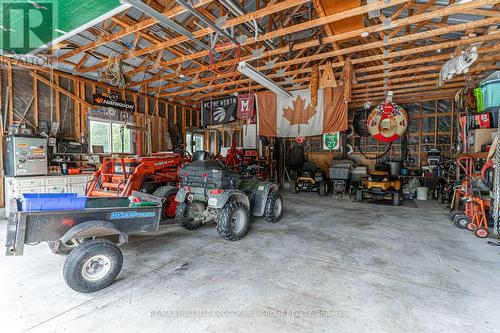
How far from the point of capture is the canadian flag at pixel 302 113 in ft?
18.5

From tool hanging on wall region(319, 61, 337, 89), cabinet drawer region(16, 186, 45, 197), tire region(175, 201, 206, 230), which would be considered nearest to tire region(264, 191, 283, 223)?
tire region(175, 201, 206, 230)

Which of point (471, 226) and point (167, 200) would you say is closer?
point (471, 226)

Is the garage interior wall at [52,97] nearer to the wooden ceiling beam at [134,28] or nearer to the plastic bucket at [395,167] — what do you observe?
the wooden ceiling beam at [134,28]

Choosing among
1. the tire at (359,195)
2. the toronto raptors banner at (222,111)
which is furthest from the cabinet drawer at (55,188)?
the tire at (359,195)

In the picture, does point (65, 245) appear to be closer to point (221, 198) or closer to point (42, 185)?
point (221, 198)

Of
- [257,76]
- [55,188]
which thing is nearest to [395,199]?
[257,76]

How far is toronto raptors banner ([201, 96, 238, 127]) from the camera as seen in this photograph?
7473 millimetres

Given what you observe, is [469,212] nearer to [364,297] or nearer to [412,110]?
[364,297]

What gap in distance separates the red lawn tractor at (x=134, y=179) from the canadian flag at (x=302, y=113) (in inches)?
122

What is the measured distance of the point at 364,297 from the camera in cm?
214

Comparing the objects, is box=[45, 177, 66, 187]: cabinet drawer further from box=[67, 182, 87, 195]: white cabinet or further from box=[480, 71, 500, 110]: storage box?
box=[480, 71, 500, 110]: storage box

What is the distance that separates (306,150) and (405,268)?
800cm

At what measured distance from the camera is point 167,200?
432 cm

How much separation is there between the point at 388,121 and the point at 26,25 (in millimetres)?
8547
